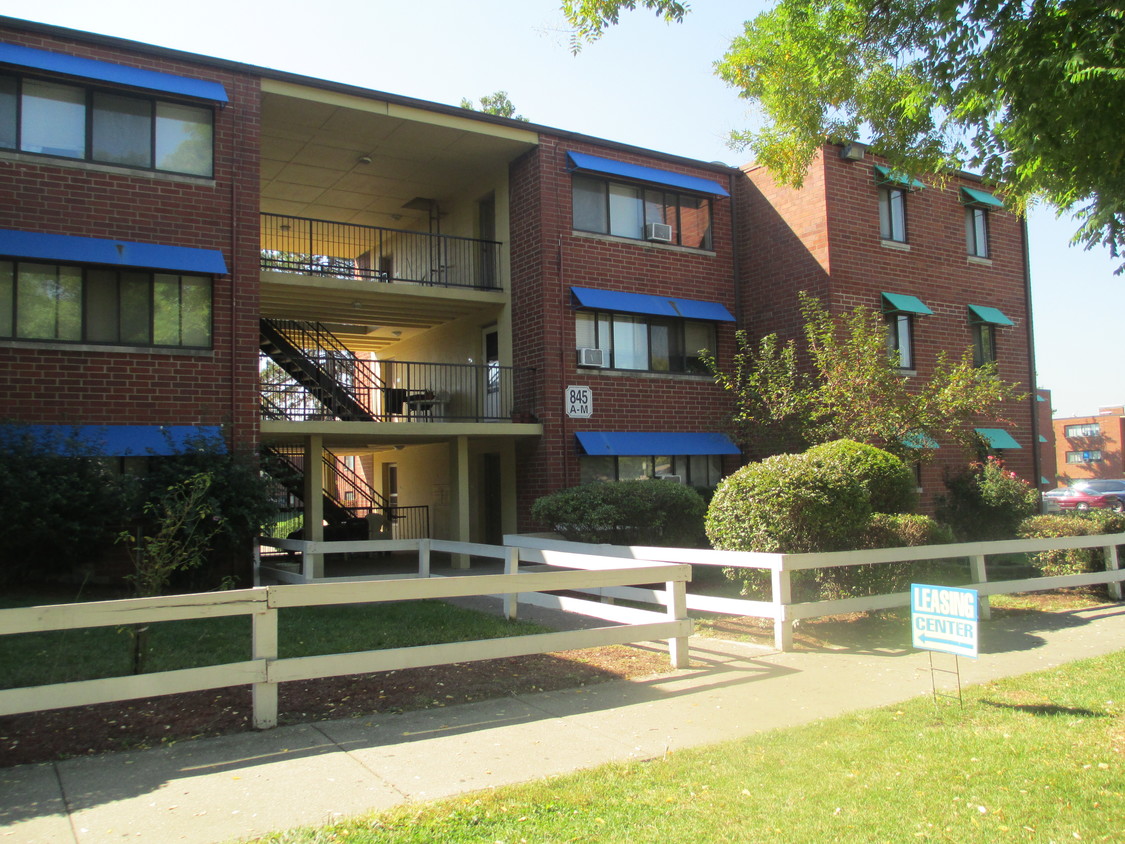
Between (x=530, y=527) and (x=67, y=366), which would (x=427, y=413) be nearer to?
(x=530, y=527)

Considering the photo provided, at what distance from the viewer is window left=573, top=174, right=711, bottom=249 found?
18984 mm

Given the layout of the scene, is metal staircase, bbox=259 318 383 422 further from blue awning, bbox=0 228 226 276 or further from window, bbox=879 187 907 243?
window, bbox=879 187 907 243

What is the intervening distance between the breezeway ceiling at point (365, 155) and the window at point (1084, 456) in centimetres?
6327

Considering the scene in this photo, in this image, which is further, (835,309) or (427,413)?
(427,413)

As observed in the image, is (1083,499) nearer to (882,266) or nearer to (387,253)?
(882,266)

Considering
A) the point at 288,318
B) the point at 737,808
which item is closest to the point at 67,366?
the point at 288,318

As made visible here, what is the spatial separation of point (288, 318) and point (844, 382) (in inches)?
476

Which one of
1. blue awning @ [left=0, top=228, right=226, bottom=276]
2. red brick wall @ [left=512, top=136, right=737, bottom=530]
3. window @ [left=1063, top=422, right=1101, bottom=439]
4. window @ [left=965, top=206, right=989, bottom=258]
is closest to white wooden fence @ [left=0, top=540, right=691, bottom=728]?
blue awning @ [left=0, top=228, right=226, bottom=276]

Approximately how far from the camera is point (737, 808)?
479 centimetres

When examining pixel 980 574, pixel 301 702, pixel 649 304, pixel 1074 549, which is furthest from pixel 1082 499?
pixel 301 702

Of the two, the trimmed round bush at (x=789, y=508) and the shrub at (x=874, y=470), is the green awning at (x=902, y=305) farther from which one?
the trimmed round bush at (x=789, y=508)

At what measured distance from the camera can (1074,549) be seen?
511 inches

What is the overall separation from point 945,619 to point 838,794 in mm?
2691

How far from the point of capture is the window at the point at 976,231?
22784mm
